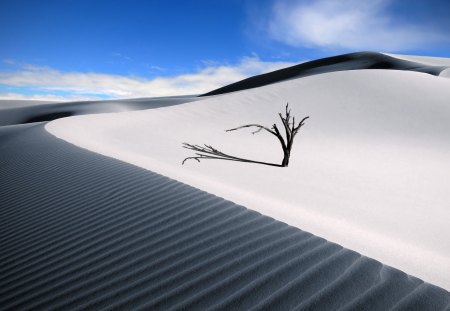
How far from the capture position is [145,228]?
9.71 ft

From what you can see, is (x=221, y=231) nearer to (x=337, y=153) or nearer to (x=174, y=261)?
(x=174, y=261)

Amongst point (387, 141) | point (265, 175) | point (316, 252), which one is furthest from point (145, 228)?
point (387, 141)

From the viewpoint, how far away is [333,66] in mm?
55188

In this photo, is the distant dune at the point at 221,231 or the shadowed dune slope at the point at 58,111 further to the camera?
the shadowed dune slope at the point at 58,111

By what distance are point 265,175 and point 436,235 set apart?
317 centimetres

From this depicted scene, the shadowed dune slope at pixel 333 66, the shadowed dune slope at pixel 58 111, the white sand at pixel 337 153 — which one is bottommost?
the shadowed dune slope at pixel 58 111

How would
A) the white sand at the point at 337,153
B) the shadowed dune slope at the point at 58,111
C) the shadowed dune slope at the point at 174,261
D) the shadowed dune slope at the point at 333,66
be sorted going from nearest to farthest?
the shadowed dune slope at the point at 174,261
the white sand at the point at 337,153
the shadowed dune slope at the point at 58,111
the shadowed dune slope at the point at 333,66

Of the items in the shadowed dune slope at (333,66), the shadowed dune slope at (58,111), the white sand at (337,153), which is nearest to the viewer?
the white sand at (337,153)

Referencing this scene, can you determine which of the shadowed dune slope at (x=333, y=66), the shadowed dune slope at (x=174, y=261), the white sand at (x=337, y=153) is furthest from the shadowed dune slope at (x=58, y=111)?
the shadowed dune slope at (x=174, y=261)

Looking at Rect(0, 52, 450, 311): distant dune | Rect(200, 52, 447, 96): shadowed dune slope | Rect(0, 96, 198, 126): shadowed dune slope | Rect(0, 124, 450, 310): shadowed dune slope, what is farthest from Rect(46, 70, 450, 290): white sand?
Rect(200, 52, 447, 96): shadowed dune slope

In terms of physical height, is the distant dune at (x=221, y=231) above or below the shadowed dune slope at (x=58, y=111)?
above

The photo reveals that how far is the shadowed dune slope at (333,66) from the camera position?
49.8m

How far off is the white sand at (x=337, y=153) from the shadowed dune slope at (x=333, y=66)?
1274 inches

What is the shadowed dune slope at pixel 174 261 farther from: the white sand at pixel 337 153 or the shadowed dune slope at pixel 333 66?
the shadowed dune slope at pixel 333 66
